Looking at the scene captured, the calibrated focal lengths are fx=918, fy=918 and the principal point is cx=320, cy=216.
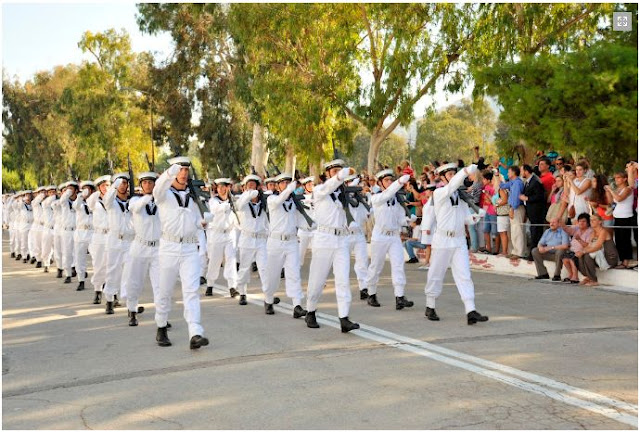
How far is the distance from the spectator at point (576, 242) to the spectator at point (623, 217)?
18.8 inches

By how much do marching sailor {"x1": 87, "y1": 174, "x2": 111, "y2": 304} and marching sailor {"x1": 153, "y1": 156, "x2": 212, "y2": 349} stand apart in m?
4.38

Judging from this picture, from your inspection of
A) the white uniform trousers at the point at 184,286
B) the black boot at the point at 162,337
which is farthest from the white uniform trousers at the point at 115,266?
the black boot at the point at 162,337

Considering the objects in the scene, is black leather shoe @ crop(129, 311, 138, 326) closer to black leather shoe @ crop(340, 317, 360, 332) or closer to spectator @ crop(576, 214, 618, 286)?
black leather shoe @ crop(340, 317, 360, 332)

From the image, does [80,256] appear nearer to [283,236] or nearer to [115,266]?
[115,266]

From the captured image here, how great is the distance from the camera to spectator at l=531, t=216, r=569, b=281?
51.5ft

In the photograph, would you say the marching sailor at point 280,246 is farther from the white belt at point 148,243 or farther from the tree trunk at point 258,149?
the tree trunk at point 258,149

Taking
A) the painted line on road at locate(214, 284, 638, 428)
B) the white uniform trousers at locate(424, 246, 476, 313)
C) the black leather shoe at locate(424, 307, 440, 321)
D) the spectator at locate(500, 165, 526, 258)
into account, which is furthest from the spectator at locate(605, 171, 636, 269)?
the painted line on road at locate(214, 284, 638, 428)

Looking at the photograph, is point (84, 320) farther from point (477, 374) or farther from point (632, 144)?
point (632, 144)

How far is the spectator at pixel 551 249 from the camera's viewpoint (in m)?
15.7

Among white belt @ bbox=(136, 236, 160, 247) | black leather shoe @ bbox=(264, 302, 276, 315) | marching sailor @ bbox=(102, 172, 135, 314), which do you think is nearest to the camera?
white belt @ bbox=(136, 236, 160, 247)

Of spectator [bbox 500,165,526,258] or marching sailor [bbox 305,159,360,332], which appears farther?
spectator [bbox 500,165,526,258]

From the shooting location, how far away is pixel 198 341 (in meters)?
9.62

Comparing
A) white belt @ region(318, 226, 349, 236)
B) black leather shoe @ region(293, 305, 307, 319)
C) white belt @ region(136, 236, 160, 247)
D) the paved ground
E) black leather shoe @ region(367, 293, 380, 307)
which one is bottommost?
the paved ground

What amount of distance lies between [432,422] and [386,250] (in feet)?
25.0
